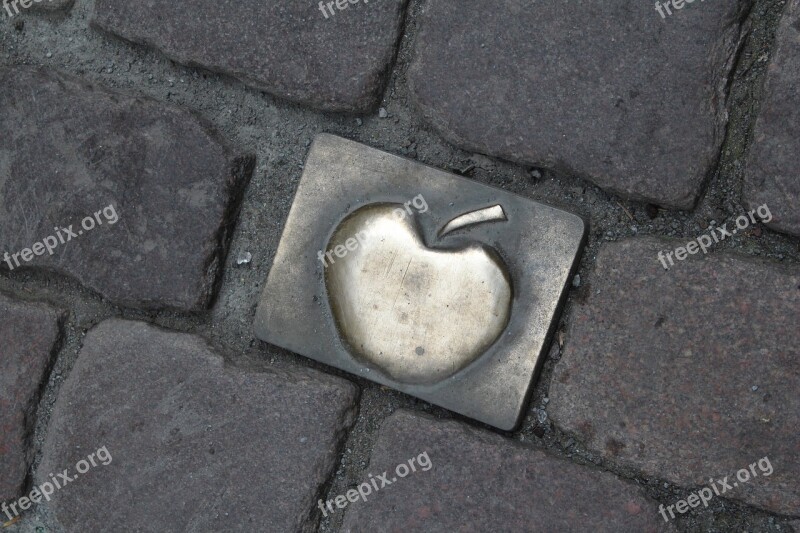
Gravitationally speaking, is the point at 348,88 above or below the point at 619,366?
above

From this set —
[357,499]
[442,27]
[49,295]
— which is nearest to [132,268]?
[49,295]

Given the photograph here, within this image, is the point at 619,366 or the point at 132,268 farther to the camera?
the point at 132,268

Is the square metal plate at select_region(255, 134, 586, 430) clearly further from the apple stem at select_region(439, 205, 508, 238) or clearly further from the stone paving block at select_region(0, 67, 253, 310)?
the stone paving block at select_region(0, 67, 253, 310)

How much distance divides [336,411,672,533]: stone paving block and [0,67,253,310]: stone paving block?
39 cm

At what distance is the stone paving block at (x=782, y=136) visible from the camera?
1063mm

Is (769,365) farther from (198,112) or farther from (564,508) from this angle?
(198,112)

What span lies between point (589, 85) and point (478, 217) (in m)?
0.25

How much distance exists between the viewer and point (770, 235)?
110 cm

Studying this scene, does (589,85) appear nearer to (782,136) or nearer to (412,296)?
(782,136)

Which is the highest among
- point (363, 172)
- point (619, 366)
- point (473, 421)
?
point (363, 172)

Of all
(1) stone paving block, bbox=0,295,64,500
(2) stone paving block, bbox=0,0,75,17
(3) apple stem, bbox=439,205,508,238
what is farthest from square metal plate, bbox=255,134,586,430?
(2) stone paving block, bbox=0,0,75,17

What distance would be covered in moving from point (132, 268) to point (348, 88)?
17.3 inches

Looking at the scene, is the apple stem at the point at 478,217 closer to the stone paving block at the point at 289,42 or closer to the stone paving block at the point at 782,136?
the stone paving block at the point at 289,42

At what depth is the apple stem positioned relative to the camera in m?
1.13
